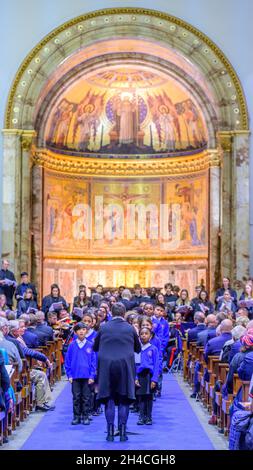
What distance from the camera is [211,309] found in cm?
2289

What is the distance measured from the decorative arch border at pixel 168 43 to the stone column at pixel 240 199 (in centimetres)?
45

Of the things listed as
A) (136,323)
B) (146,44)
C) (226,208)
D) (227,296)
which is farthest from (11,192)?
(136,323)

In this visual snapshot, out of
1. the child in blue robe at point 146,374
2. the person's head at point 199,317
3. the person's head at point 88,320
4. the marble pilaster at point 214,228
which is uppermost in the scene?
the marble pilaster at point 214,228

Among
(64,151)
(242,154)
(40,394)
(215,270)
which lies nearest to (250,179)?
(242,154)

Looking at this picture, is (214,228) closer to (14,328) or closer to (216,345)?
(216,345)

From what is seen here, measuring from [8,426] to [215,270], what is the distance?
14.8 meters

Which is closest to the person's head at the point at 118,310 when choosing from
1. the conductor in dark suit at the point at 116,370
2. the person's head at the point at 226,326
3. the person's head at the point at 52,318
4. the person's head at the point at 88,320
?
the conductor in dark suit at the point at 116,370

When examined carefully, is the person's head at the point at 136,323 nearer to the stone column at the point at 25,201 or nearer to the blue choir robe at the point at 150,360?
the blue choir robe at the point at 150,360

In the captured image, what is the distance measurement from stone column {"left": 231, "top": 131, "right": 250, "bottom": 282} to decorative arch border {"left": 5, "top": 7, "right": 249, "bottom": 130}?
0.45 m

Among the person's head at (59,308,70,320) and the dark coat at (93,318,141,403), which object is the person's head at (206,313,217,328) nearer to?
the dark coat at (93,318,141,403)

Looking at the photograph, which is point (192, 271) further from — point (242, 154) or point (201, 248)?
point (242, 154)

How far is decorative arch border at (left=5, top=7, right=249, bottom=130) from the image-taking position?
86.0 ft

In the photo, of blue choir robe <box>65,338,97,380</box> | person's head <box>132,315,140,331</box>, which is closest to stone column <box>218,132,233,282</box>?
person's head <box>132,315,140,331</box>

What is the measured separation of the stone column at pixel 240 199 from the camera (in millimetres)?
26000
